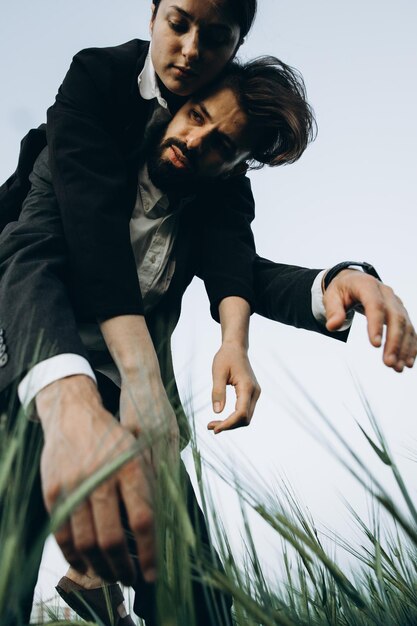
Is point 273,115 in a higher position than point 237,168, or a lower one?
higher

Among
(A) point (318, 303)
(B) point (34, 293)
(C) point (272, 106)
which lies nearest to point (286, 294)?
(A) point (318, 303)

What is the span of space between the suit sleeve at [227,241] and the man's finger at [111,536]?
0.80 metres

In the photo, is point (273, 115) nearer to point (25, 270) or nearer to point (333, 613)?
point (25, 270)

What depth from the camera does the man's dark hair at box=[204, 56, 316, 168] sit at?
1.38 metres

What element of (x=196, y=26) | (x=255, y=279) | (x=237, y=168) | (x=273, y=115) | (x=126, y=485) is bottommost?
(x=126, y=485)

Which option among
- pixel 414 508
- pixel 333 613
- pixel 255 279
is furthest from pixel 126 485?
pixel 255 279

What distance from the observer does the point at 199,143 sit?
126 centimetres

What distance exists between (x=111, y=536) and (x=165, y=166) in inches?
35.1

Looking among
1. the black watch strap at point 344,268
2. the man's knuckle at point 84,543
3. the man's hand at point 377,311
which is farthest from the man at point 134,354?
the man's hand at point 377,311

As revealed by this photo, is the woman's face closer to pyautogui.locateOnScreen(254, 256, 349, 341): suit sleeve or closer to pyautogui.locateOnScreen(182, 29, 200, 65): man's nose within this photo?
pyautogui.locateOnScreen(182, 29, 200, 65): man's nose

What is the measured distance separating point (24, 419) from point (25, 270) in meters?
0.49

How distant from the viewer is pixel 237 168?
149 centimetres

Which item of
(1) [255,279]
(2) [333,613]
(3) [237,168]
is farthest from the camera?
(3) [237,168]

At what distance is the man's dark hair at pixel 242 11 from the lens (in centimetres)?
129
